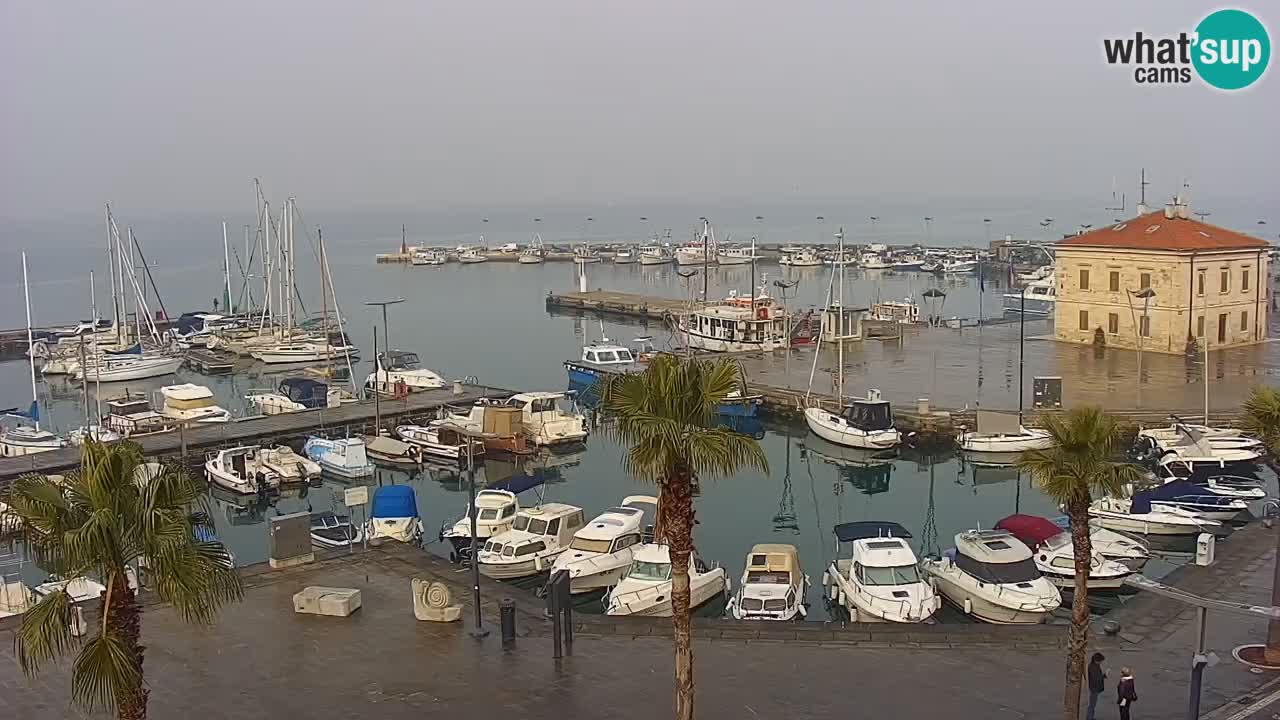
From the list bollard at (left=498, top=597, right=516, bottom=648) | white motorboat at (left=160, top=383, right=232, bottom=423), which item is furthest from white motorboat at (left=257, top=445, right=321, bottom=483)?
bollard at (left=498, top=597, right=516, bottom=648)

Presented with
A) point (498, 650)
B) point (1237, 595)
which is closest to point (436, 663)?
point (498, 650)

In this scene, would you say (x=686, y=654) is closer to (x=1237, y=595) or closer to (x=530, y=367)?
(x=1237, y=595)

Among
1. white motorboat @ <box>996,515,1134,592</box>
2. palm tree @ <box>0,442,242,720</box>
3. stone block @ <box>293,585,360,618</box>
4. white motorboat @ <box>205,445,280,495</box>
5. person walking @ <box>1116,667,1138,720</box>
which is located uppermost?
palm tree @ <box>0,442,242,720</box>

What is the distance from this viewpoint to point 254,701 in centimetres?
1454

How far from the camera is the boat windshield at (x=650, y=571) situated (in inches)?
844

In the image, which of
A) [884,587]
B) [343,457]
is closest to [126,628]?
[884,587]

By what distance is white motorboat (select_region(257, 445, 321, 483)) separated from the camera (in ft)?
121

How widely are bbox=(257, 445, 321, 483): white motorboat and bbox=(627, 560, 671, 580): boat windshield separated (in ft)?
61.0

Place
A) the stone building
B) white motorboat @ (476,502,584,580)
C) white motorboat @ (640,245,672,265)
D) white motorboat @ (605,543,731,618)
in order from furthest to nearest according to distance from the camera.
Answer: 1. white motorboat @ (640,245,672,265)
2. the stone building
3. white motorboat @ (476,502,584,580)
4. white motorboat @ (605,543,731,618)

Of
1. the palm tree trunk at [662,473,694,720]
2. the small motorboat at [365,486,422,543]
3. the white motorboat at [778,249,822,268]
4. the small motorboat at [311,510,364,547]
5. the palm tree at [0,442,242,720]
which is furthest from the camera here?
the white motorboat at [778,249,822,268]

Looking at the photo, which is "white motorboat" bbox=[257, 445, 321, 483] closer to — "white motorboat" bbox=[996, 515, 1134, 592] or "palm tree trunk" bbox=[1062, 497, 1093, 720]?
"white motorboat" bbox=[996, 515, 1134, 592]

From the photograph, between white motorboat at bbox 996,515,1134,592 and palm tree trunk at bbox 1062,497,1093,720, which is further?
white motorboat at bbox 996,515,1134,592

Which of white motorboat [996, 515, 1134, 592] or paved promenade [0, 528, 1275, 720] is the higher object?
paved promenade [0, 528, 1275, 720]

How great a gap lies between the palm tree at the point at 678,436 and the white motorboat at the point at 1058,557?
13858mm
